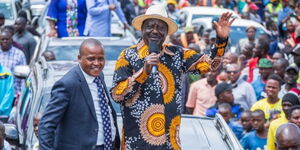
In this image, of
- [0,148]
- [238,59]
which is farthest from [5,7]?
[0,148]

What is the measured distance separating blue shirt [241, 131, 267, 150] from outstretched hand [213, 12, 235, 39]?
3275mm

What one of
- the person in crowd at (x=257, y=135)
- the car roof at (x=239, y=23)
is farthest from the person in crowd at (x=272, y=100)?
the car roof at (x=239, y=23)

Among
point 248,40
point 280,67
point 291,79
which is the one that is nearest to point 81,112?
point 291,79

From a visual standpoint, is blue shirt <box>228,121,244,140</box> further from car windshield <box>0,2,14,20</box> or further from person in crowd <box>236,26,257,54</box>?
car windshield <box>0,2,14,20</box>

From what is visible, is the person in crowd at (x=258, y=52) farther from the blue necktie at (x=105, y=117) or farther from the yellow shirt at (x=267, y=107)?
the blue necktie at (x=105, y=117)

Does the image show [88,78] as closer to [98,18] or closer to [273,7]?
[98,18]

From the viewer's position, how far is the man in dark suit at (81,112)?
6137 millimetres

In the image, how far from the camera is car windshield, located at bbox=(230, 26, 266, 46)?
1906cm

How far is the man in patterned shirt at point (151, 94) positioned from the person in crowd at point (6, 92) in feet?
15.3

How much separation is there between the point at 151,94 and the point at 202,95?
5972 millimetres

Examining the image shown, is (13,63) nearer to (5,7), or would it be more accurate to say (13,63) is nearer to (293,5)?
(5,7)

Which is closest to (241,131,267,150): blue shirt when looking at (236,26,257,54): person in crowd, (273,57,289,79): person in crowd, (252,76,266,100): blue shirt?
(252,76,266,100): blue shirt

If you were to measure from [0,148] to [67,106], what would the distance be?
0.67 metres

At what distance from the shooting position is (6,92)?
437 inches
